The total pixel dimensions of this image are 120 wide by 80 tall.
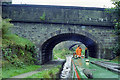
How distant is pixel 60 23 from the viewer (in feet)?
35.6

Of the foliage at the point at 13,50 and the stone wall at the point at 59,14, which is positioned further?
the stone wall at the point at 59,14

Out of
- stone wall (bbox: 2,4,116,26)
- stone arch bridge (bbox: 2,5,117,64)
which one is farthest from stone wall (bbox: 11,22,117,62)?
stone wall (bbox: 2,4,116,26)

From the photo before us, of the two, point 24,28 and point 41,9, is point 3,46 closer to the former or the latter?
point 24,28

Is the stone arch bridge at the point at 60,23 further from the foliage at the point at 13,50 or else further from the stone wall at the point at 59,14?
the foliage at the point at 13,50

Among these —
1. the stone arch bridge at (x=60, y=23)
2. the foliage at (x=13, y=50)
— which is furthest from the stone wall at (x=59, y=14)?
the foliage at (x=13, y=50)

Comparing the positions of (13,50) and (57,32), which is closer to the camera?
(13,50)

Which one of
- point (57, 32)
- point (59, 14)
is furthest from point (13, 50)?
point (59, 14)

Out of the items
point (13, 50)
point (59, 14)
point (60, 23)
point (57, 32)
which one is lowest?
point (13, 50)

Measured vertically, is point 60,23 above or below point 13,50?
above

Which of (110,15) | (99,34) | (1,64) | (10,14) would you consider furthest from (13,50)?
(110,15)

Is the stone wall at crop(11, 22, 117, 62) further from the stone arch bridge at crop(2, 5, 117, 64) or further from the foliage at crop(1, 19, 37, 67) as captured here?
the foliage at crop(1, 19, 37, 67)

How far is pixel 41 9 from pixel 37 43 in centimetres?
291

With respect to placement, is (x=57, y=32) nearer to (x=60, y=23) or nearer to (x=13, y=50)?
(x=60, y=23)

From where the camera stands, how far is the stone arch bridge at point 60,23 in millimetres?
10758
